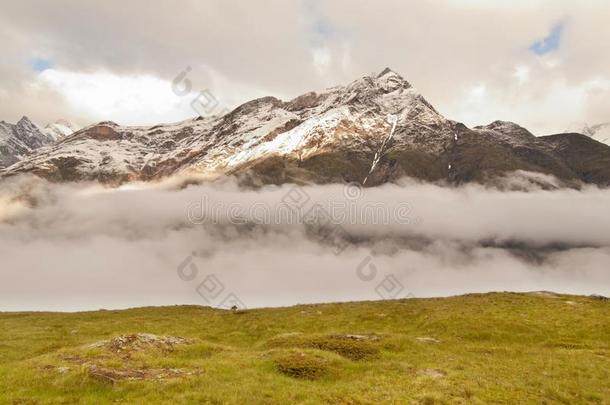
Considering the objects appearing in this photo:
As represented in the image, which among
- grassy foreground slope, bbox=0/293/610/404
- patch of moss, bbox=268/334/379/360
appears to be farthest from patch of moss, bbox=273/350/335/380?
patch of moss, bbox=268/334/379/360

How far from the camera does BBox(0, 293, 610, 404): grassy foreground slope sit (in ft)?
98.5

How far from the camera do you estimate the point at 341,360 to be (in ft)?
131

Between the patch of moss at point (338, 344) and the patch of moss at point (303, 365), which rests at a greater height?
the patch of moss at point (338, 344)

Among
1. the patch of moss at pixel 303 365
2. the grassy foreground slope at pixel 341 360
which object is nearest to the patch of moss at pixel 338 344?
the grassy foreground slope at pixel 341 360

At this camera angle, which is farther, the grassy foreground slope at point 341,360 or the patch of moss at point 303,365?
the patch of moss at point 303,365

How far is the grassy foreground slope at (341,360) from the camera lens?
30016 millimetres

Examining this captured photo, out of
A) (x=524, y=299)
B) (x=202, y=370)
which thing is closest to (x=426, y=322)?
(x=524, y=299)

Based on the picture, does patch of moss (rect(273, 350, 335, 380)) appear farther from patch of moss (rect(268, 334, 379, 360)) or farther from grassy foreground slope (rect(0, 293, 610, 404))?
patch of moss (rect(268, 334, 379, 360))

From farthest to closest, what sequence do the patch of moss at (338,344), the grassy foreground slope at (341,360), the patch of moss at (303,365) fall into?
the patch of moss at (338,344) → the patch of moss at (303,365) → the grassy foreground slope at (341,360)

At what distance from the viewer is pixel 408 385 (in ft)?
105

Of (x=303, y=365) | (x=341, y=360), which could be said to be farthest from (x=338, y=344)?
(x=303, y=365)

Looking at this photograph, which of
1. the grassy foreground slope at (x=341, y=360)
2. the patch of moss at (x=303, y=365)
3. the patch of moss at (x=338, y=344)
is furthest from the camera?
the patch of moss at (x=338, y=344)

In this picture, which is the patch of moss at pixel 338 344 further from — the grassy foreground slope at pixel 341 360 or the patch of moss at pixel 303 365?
the patch of moss at pixel 303 365

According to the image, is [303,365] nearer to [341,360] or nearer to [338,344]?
[341,360]
